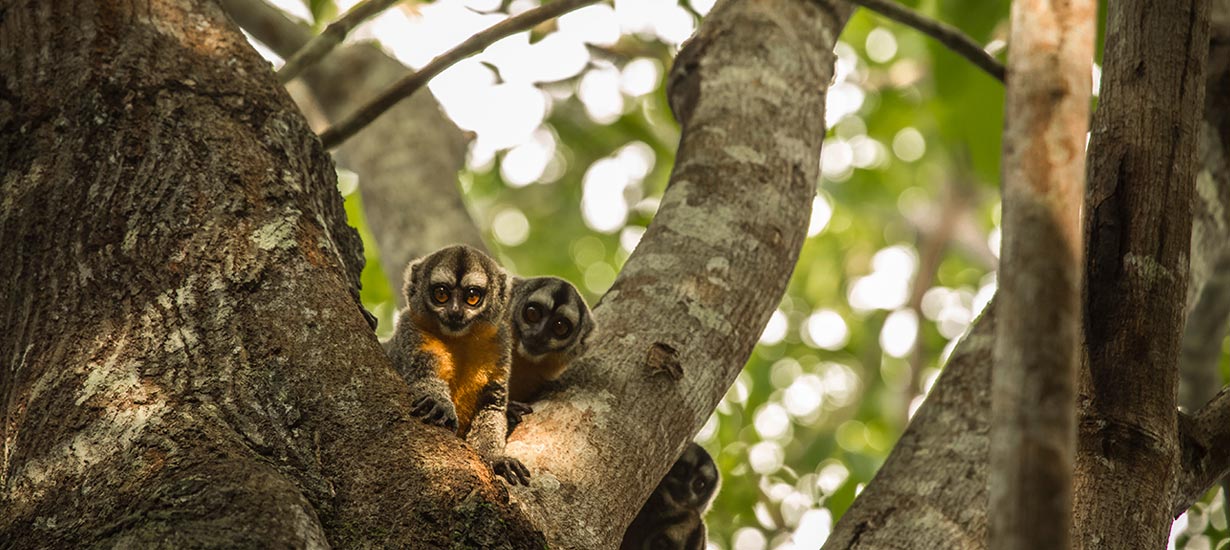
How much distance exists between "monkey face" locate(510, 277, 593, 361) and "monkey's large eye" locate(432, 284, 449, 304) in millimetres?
413

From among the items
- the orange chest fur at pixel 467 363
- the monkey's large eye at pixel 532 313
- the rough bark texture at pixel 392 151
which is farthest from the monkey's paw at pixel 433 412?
the rough bark texture at pixel 392 151

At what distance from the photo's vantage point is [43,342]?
286 cm

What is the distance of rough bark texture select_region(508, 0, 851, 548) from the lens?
3240mm

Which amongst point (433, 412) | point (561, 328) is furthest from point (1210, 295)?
point (433, 412)

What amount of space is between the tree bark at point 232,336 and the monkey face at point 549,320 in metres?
0.91

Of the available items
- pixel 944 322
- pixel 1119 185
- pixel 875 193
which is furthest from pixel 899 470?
pixel 944 322

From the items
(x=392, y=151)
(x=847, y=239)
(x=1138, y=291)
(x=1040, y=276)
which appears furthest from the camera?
(x=847, y=239)

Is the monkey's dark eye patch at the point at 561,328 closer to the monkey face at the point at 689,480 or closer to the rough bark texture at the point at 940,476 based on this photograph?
the monkey face at the point at 689,480

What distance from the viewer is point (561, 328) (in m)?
4.89

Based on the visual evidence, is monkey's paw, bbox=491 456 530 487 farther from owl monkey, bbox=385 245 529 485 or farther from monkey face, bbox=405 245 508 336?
monkey face, bbox=405 245 508 336

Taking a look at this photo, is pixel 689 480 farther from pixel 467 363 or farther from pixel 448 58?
pixel 448 58

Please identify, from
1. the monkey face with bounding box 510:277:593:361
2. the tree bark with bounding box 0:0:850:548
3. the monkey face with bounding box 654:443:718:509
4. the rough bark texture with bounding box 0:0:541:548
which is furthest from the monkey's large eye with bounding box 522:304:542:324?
the rough bark texture with bounding box 0:0:541:548

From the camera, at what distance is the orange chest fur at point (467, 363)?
427cm

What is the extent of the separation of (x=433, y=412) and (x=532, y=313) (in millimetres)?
2115
